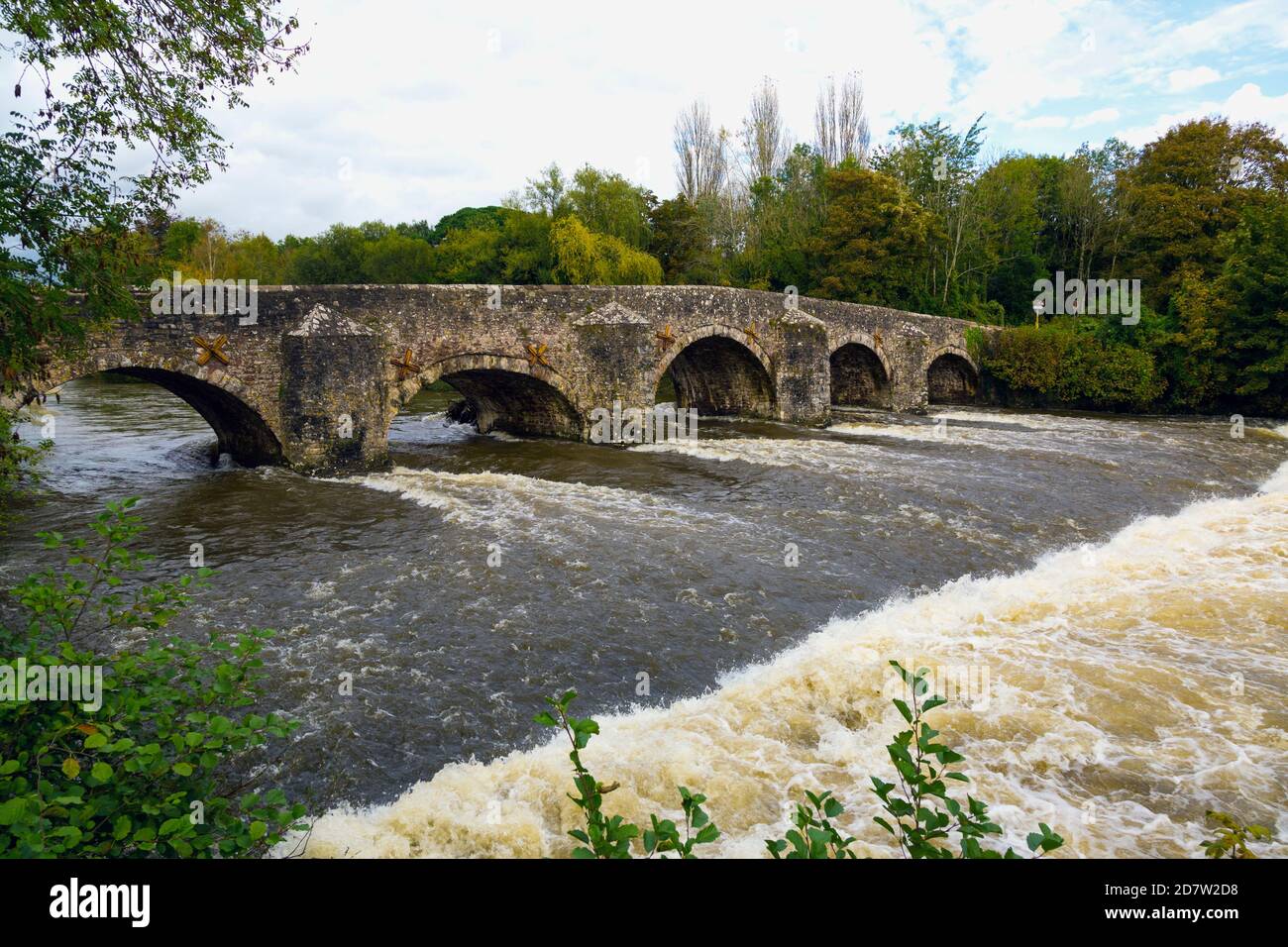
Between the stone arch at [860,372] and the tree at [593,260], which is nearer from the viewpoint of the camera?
the stone arch at [860,372]

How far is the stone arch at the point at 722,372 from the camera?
22984mm

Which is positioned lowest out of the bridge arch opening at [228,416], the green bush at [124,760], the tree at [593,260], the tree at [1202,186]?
the green bush at [124,760]

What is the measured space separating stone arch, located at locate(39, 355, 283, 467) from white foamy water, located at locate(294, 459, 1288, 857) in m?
11.6

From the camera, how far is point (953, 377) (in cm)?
3509

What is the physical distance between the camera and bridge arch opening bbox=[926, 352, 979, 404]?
110 ft

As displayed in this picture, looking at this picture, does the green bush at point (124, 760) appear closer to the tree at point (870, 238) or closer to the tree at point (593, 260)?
the tree at point (593, 260)

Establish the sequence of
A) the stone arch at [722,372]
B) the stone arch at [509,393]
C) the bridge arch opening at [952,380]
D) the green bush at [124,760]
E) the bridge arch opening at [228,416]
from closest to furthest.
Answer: the green bush at [124,760]
the bridge arch opening at [228,416]
the stone arch at [509,393]
the stone arch at [722,372]
the bridge arch opening at [952,380]

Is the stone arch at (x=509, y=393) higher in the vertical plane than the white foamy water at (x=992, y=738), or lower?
higher

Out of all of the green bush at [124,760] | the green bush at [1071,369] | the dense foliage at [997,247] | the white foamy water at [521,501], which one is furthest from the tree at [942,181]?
the green bush at [124,760]

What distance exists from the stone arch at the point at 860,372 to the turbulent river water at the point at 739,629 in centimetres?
→ 1279

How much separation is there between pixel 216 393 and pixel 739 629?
12680 mm

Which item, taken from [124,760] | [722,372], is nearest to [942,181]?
[722,372]

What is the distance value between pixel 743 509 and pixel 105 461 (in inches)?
585
